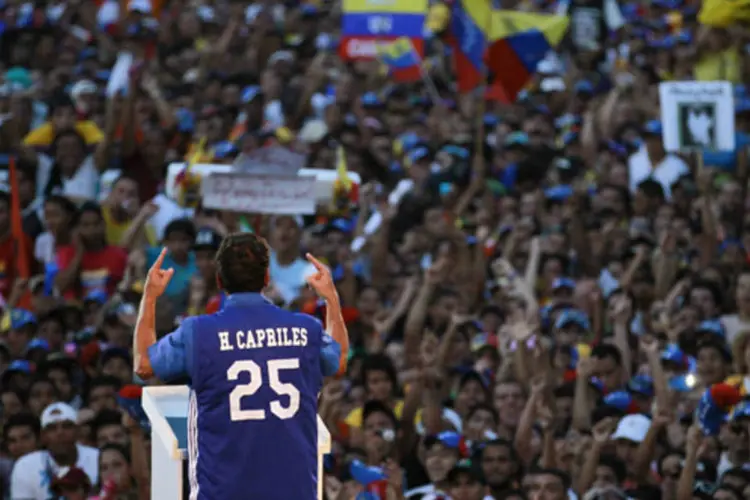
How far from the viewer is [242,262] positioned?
25.9ft

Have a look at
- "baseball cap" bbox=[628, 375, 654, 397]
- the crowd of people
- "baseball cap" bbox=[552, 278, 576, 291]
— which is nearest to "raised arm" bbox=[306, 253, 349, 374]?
the crowd of people

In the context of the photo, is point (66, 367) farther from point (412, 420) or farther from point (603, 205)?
point (603, 205)

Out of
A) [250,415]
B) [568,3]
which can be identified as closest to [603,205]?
[568,3]

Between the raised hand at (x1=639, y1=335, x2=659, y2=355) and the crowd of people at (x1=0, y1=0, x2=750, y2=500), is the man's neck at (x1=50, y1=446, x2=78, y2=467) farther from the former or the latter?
the raised hand at (x1=639, y1=335, x2=659, y2=355)

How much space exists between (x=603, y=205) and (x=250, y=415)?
8679 mm

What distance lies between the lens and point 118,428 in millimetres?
12484

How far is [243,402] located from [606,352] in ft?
19.4

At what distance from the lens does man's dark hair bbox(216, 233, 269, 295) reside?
25.8 feet

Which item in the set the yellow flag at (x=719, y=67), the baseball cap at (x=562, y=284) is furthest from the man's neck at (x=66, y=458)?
the yellow flag at (x=719, y=67)

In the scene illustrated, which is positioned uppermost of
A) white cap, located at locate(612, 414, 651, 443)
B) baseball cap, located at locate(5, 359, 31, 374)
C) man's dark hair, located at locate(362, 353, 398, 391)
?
baseball cap, located at locate(5, 359, 31, 374)

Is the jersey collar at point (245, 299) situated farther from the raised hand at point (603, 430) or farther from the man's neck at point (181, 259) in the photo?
the man's neck at point (181, 259)

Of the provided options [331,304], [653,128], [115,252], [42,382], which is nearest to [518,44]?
[653,128]

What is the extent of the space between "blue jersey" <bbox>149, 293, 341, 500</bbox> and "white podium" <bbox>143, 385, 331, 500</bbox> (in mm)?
108

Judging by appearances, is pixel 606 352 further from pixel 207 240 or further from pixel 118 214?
pixel 118 214
